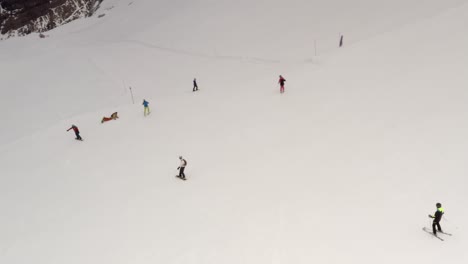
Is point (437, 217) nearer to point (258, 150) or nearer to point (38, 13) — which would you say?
point (258, 150)

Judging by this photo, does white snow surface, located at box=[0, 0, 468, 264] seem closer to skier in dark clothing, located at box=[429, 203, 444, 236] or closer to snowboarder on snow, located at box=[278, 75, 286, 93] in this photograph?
skier in dark clothing, located at box=[429, 203, 444, 236]

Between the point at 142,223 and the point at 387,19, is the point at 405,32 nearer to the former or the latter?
the point at 387,19

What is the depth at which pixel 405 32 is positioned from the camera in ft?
78.2

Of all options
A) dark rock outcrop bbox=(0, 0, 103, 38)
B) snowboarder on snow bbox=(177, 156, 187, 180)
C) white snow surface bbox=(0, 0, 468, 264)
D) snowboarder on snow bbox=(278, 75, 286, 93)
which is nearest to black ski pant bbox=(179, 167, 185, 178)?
snowboarder on snow bbox=(177, 156, 187, 180)

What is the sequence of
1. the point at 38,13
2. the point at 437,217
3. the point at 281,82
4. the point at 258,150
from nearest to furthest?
the point at 437,217
the point at 258,150
the point at 281,82
the point at 38,13

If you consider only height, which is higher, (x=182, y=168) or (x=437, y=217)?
(x=437, y=217)

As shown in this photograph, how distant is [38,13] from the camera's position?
140 feet

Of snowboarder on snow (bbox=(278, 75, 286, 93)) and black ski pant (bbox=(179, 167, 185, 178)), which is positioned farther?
snowboarder on snow (bbox=(278, 75, 286, 93))

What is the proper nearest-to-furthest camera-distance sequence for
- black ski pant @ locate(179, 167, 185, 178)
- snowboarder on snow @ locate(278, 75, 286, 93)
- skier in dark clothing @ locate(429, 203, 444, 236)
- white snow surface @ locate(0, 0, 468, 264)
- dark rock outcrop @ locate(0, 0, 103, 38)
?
skier in dark clothing @ locate(429, 203, 444, 236)
white snow surface @ locate(0, 0, 468, 264)
black ski pant @ locate(179, 167, 185, 178)
snowboarder on snow @ locate(278, 75, 286, 93)
dark rock outcrop @ locate(0, 0, 103, 38)

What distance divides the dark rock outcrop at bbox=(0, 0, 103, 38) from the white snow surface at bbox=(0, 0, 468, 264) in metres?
12.5

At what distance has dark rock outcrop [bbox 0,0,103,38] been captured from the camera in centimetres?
4162

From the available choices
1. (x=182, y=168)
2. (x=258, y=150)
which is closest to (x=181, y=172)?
(x=182, y=168)

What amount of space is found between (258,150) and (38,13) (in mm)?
38279

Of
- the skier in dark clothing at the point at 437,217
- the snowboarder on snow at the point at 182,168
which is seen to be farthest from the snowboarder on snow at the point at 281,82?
the skier in dark clothing at the point at 437,217
